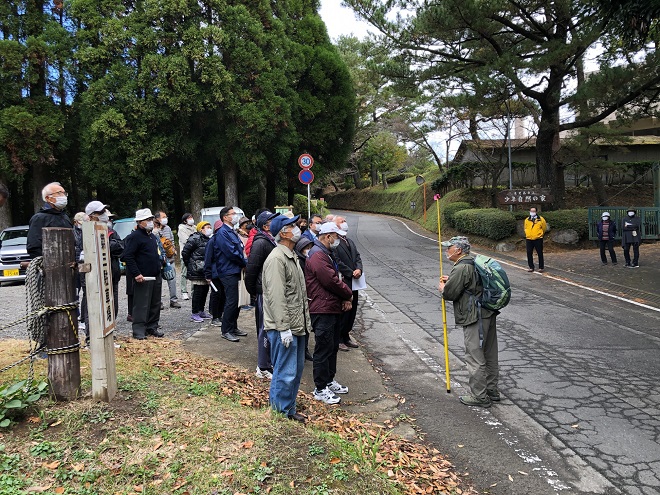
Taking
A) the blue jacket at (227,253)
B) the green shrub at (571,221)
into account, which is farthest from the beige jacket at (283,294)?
the green shrub at (571,221)

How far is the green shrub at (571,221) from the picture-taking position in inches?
758

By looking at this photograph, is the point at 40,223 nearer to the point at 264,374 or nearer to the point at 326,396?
the point at 264,374

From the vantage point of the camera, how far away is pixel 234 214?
801 cm

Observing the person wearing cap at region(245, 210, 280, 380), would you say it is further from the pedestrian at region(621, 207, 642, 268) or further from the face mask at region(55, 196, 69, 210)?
the pedestrian at region(621, 207, 642, 268)

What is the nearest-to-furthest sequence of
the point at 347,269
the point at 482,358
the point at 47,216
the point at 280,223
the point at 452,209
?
1. the point at 280,223
2. the point at 482,358
3. the point at 47,216
4. the point at 347,269
5. the point at 452,209

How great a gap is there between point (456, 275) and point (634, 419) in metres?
2.21

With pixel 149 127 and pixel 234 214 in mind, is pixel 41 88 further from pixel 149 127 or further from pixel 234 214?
pixel 234 214

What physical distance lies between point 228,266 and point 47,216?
8.99 ft

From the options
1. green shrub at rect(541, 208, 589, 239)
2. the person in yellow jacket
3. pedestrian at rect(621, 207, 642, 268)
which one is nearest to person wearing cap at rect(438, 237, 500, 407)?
the person in yellow jacket

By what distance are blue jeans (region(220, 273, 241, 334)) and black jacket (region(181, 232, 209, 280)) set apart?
149 cm

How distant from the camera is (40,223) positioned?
18.0ft

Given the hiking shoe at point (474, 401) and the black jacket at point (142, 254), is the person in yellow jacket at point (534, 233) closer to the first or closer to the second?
the hiking shoe at point (474, 401)

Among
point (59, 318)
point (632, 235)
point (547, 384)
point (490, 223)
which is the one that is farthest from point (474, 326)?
point (490, 223)

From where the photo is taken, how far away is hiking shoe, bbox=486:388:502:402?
219 inches
